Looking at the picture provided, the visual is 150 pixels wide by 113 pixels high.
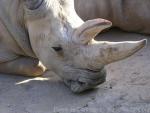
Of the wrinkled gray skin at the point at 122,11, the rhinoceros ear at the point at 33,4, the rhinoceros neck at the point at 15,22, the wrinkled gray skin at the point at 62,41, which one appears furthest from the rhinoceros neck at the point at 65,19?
the wrinkled gray skin at the point at 122,11

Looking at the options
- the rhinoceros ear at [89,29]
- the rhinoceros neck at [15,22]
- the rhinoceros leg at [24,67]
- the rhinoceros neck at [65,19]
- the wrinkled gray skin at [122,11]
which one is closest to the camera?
the rhinoceros ear at [89,29]

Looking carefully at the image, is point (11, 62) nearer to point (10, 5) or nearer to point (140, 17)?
point (10, 5)

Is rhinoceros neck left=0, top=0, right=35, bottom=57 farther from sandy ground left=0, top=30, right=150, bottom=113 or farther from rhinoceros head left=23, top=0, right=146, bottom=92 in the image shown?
sandy ground left=0, top=30, right=150, bottom=113

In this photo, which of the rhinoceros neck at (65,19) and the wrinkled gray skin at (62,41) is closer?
the wrinkled gray skin at (62,41)

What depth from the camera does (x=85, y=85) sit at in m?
3.74

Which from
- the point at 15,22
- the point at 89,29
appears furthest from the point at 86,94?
the point at 15,22

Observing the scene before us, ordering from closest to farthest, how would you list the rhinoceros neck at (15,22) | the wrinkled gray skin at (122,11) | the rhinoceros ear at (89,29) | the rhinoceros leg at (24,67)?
the rhinoceros ear at (89,29) → the rhinoceros neck at (15,22) → the rhinoceros leg at (24,67) → the wrinkled gray skin at (122,11)

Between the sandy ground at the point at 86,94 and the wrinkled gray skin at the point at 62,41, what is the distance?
0.10 meters

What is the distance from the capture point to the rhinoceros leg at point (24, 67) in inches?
166

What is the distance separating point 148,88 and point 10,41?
3.72ft

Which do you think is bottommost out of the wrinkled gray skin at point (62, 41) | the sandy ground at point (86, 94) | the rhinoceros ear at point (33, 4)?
the sandy ground at point (86, 94)

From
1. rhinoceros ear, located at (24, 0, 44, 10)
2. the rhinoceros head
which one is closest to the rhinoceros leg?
the rhinoceros head

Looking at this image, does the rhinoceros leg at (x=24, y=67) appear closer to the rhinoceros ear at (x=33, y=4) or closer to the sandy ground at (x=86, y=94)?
the sandy ground at (x=86, y=94)

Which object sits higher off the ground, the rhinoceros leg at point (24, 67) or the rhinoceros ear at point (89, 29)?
the rhinoceros ear at point (89, 29)
